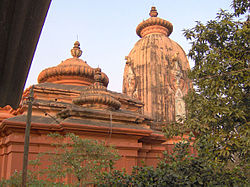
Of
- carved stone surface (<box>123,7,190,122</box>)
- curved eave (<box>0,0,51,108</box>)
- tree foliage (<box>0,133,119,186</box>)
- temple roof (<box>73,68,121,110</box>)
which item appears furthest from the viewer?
carved stone surface (<box>123,7,190,122</box>)

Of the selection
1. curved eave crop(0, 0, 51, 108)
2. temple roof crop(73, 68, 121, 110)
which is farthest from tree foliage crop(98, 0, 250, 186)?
curved eave crop(0, 0, 51, 108)

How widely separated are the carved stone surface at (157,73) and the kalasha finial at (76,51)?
11.3 metres

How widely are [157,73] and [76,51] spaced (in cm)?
1313

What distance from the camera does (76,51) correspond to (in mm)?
12344

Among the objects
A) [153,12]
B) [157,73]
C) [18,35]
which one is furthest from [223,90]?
[153,12]

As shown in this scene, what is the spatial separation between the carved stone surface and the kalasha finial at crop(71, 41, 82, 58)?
11290 mm

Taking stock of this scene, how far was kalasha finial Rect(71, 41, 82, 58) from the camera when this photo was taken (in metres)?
12.3

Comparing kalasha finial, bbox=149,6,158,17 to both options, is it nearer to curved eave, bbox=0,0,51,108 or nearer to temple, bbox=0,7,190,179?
temple, bbox=0,7,190,179

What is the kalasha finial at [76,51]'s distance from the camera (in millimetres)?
12289

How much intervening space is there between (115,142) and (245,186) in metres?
3.55

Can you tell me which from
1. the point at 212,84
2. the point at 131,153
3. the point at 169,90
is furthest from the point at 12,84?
the point at 169,90

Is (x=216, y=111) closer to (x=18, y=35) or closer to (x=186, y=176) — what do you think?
(x=186, y=176)

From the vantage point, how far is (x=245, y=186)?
3.93 m

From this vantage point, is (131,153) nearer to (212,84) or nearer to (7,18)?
(212,84)
